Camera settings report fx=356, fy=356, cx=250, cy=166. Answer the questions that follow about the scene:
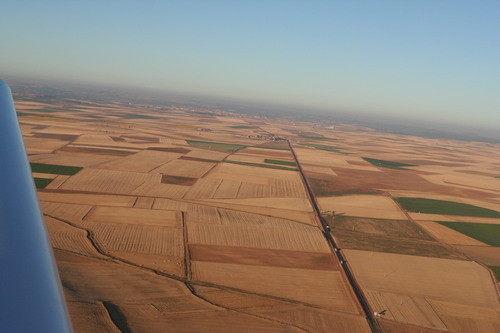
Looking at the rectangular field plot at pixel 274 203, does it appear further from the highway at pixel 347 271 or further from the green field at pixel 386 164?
the green field at pixel 386 164

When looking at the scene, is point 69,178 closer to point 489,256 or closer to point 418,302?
point 418,302

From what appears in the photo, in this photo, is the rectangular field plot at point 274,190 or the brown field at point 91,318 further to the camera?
the rectangular field plot at point 274,190

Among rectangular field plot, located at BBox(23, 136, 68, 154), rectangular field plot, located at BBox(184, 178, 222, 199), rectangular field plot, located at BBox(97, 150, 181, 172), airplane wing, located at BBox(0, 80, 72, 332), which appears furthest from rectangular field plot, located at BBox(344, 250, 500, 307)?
rectangular field plot, located at BBox(23, 136, 68, 154)

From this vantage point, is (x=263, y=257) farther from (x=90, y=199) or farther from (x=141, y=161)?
(x=141, y=161)

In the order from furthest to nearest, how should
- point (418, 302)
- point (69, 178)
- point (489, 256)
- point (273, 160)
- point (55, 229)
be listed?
point (273, 160)
point (69, 178)
point (489, 256)
point (55, 229)
point (418, 302)

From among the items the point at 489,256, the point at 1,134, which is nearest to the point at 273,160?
the point at 489,256

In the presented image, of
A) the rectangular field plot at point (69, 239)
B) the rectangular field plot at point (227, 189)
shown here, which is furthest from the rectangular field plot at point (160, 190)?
the rectangular field plot at point (69, 239)

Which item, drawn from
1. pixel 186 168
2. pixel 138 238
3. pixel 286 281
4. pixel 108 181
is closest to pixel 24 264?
pixel 286 281
